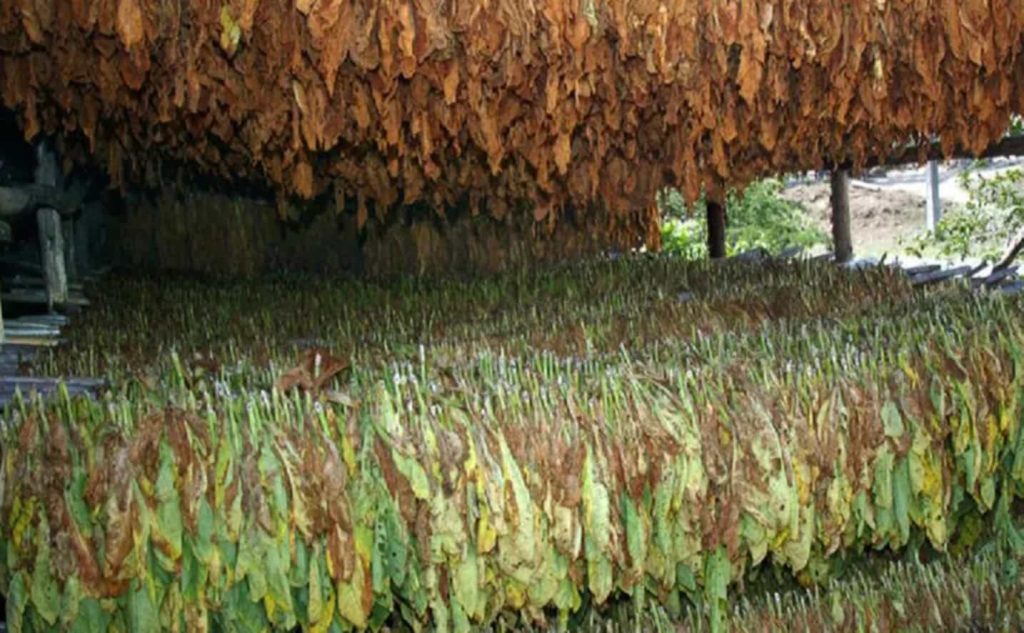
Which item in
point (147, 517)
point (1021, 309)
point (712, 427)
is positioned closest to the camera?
point (147, 517)

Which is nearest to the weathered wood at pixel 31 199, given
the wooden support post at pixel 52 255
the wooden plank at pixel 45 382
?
the wooden support post at pixel 52 255

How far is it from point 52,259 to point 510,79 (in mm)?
2266

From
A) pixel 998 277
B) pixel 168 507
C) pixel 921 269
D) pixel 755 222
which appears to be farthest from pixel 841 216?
pixel 168 507

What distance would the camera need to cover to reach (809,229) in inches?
628

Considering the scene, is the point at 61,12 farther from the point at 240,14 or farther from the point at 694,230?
the point at 694,230

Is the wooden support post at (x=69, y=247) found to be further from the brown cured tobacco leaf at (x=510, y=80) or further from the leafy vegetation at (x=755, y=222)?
the leafy vegetation at (x=755, y=222)

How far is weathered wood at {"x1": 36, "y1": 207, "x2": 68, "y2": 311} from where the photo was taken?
4.57m

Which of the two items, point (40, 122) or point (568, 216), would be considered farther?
point (568, 216)

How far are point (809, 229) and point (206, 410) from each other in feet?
47.2

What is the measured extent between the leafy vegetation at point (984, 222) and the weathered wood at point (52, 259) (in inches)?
330

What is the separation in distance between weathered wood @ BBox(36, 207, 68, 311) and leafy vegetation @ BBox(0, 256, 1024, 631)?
1033mm

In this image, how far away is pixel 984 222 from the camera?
1090 centimetres

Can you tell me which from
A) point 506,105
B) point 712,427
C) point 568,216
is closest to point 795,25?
point 506,105

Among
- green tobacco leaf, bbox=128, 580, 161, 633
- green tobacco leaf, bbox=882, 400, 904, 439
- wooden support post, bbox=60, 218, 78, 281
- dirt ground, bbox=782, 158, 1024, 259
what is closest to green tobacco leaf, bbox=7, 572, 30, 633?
green tobacco leaf, bbox=128, 580, 161, 633
